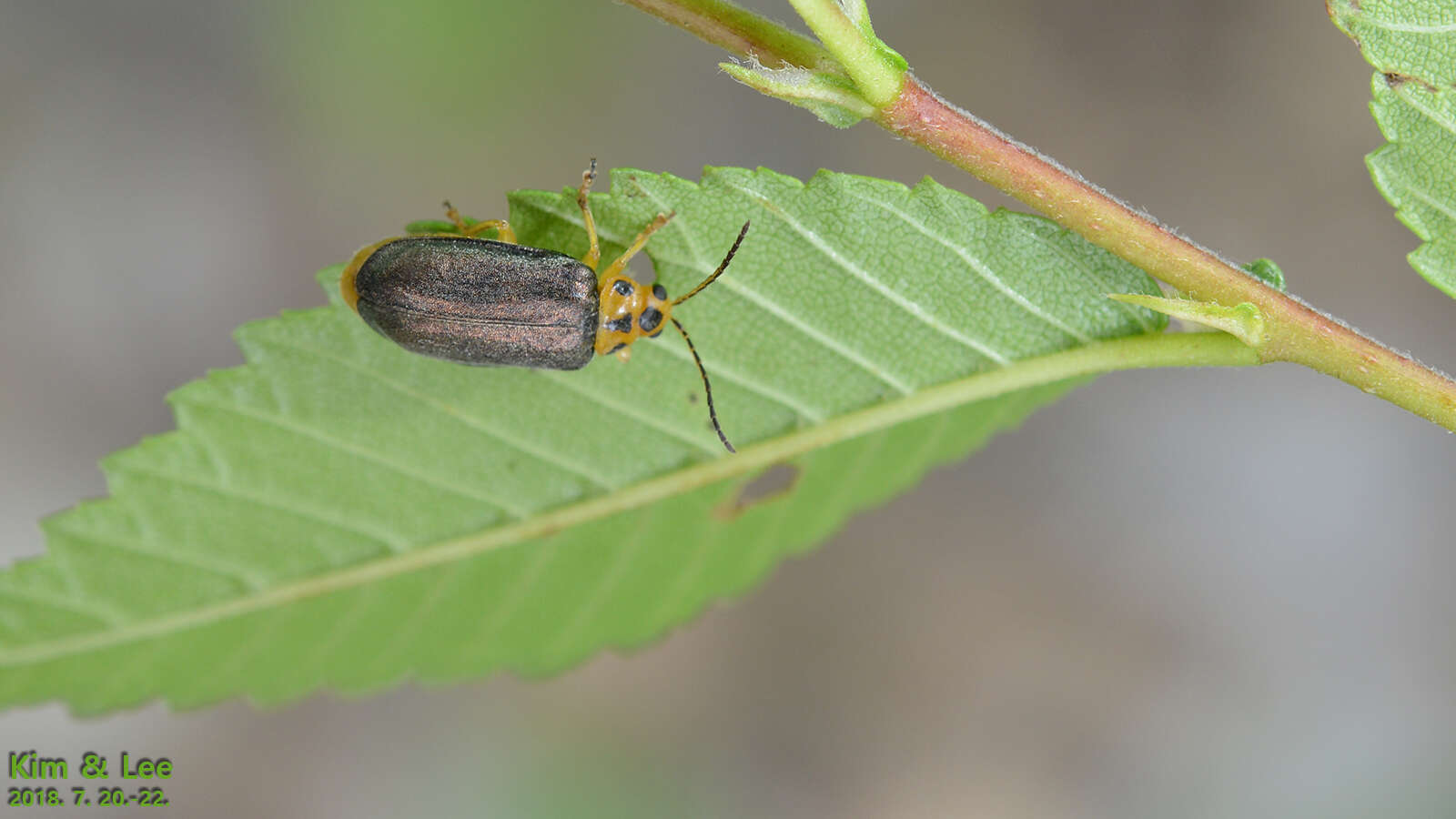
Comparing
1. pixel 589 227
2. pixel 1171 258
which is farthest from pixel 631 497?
pixel 1171 258

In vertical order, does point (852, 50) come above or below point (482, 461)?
above

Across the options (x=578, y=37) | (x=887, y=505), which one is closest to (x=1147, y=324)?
(x=887, y=505)

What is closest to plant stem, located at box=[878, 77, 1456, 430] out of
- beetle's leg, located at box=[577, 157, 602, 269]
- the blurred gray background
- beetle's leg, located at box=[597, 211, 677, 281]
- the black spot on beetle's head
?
beetle's leg, located at box=[597, 211, 677, 281]

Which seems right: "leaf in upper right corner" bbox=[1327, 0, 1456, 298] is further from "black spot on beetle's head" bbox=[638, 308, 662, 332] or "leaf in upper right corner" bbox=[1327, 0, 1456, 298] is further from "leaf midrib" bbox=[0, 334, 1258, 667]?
"black spot on beetle's head" bbox=[638, 308, 662, 332]

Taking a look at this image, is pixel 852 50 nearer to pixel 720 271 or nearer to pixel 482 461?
pixel 720 271

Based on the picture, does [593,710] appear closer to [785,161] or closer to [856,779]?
[856,779]

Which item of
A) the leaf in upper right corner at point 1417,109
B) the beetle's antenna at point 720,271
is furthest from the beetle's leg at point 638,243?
the leaf in upper right corner at point 1417,109
